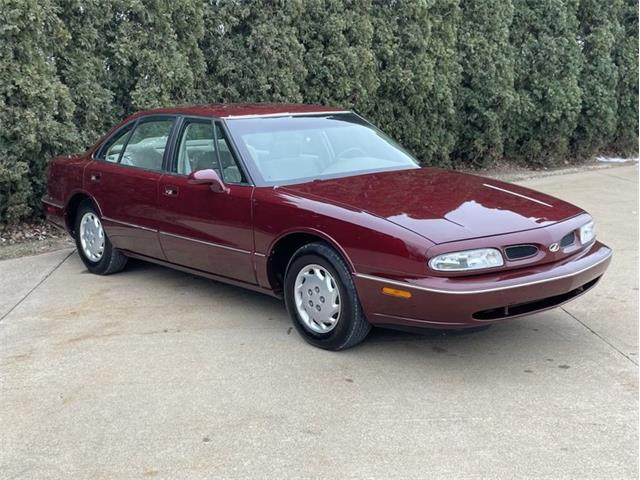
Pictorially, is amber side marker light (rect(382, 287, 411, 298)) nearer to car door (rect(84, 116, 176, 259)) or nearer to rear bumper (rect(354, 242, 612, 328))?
rear bumper (rect(354, 242, 612, 328))

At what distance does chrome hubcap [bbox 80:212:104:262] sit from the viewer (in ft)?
21.8

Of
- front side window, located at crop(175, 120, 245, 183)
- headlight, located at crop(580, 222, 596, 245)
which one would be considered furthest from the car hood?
front side window, located at crop(175, 120, 245, 183)

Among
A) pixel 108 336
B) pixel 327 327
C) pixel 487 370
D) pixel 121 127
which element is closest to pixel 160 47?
pixel 121 127

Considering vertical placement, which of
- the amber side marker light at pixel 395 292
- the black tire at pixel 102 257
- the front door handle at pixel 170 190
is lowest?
the black tire at pixel 102 257

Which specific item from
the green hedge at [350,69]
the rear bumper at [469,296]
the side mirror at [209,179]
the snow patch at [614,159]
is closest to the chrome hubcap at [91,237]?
the green hedge at [350,69]

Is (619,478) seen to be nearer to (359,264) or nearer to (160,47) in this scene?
(359,264)

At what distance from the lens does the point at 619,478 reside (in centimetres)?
329

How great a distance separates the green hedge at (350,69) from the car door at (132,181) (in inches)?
64.7

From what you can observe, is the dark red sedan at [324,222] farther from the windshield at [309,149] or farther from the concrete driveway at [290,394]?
the concrete driveway at [290,394]

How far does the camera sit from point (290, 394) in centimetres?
420

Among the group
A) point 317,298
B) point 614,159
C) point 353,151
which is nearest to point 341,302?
point 317,298

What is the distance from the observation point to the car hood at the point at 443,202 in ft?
14.4

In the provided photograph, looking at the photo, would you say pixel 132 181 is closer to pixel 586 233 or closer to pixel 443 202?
pixel 443 202

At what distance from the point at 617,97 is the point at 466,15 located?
3673 millimetres
